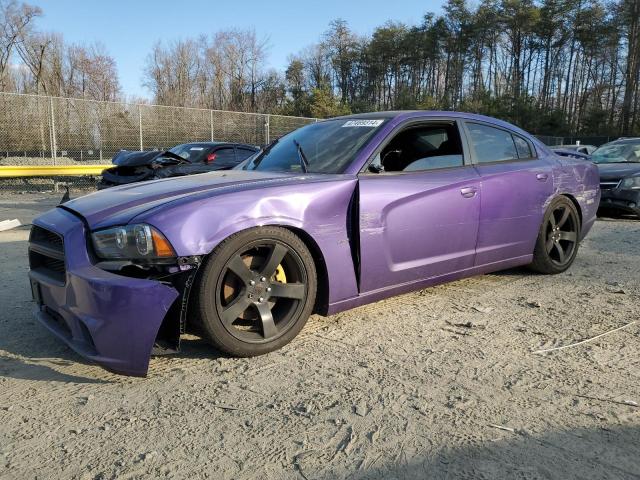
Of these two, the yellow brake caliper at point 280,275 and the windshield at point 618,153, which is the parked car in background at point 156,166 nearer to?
the yellow brake caliper at point 280,275

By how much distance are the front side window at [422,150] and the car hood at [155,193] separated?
1.86 ft

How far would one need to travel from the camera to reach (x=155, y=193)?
3.16 metres

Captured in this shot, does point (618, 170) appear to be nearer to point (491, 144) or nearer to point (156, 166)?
point (491, 144)

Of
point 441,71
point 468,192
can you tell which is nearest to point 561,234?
point 468,192

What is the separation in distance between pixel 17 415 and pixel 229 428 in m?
1.04

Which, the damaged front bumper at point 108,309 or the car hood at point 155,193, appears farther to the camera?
the car hood at point 155,193

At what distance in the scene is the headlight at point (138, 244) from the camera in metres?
2.65

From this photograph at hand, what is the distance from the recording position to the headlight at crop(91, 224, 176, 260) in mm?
2652

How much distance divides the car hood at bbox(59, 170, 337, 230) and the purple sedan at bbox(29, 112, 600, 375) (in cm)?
1

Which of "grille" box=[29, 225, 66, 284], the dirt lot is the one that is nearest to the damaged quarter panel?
the dirt lot

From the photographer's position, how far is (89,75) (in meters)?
46.0

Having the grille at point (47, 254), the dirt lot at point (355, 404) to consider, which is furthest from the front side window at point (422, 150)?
the grille at point (47, 254)

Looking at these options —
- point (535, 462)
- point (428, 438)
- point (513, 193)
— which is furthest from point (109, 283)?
point (513, 193)

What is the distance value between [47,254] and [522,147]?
12.9 feet
